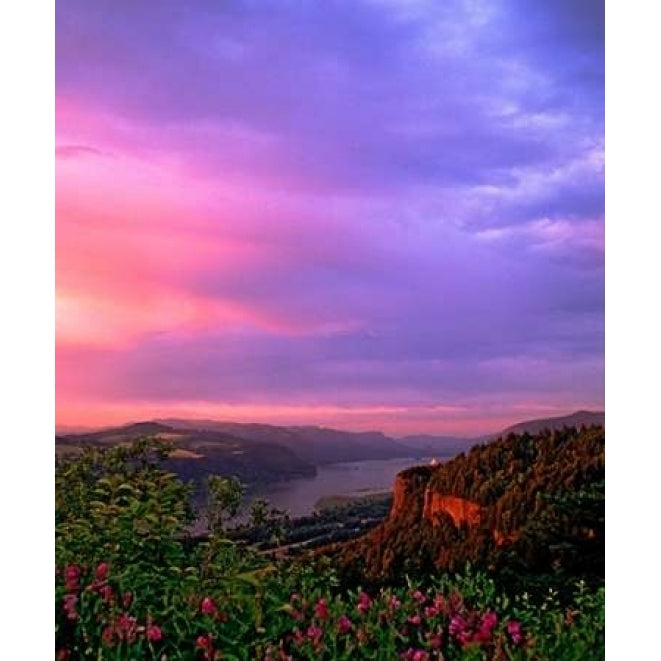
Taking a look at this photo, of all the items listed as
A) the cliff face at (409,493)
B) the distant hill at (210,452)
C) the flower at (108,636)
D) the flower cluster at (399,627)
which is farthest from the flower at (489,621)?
the flower at (108,636)

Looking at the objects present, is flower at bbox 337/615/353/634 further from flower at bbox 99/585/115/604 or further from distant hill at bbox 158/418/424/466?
flower at bbox 99/585/115/604

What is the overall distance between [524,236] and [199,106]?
1226 mm

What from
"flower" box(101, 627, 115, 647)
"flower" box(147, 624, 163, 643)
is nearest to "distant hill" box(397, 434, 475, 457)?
"flower" box(147, 624, 163, 643)

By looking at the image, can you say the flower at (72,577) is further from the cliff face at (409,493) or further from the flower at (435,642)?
the flower at (435,642)

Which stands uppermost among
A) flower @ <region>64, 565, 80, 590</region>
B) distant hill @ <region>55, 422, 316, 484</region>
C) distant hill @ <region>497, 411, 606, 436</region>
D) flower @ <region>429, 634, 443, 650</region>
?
distant hill @ <region>497, 411, 606, 436</region>

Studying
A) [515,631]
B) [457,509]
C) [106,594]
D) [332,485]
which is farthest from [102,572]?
[515,631]

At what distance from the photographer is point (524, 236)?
4543 mm

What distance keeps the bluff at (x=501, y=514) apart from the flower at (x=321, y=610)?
0.60ft

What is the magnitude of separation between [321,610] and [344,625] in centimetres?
9

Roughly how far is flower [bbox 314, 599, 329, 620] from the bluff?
0.18 m

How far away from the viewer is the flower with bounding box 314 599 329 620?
14.0 feet

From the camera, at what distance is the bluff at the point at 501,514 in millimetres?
4465
